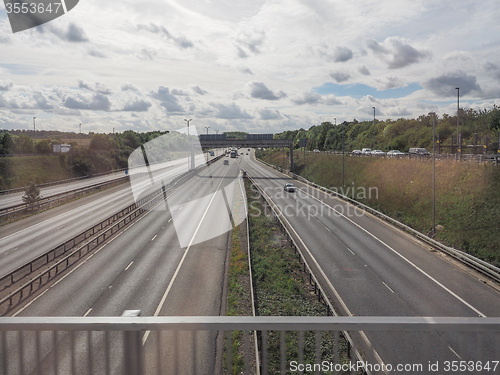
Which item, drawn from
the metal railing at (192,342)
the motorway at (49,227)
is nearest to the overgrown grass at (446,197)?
the metal railing at (192,342)

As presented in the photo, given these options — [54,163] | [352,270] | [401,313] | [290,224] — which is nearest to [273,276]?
[352,270]

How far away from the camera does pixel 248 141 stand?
3664 inches

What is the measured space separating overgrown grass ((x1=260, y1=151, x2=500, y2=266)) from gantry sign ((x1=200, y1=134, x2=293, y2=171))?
99.1 ft

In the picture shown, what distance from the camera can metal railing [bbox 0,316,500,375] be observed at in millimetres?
3197

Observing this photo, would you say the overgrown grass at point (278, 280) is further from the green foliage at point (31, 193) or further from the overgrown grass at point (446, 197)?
the green foliage at point (31, 193)

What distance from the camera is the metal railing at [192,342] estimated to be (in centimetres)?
→ 320

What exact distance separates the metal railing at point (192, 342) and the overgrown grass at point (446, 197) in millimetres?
25884

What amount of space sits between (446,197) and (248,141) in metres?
58.9

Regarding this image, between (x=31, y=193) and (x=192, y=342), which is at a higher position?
(x=192, y=342)

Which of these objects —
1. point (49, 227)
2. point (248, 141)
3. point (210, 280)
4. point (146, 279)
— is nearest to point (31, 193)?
point (49, 227)

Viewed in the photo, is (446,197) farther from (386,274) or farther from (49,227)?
(49,227)

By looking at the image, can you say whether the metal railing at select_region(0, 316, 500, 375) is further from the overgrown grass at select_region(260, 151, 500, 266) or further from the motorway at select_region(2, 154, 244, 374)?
the overgrown grass at select_region(260, 151, 500, 266)

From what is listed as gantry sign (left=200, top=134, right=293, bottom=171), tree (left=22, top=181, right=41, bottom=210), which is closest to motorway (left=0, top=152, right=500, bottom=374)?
tree (left=22, top=181, right=41, bottom=210)

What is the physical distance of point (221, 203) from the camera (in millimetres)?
50469
